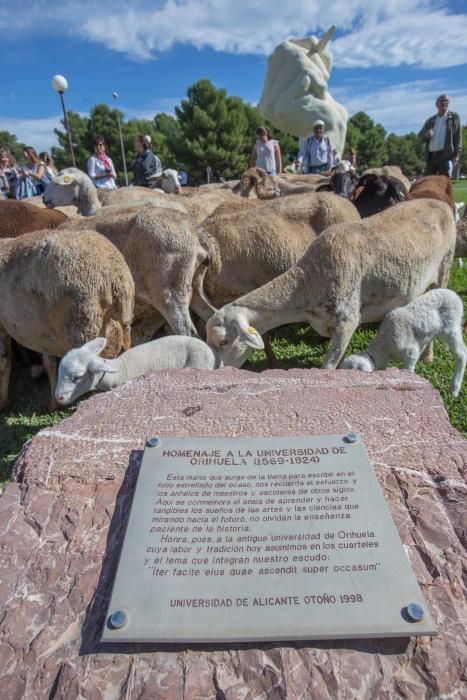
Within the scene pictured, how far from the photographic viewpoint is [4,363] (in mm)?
5043

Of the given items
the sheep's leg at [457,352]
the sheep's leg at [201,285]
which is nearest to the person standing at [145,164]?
the sheep's leg at [201,285]

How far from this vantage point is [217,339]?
4.34 metres

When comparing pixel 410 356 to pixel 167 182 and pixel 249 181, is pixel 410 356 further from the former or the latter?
pixel 167 182

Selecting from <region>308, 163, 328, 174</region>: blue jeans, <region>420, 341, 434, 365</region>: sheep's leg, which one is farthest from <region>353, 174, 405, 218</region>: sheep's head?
<region>308, 163, 328, 174</region>: blue jeans

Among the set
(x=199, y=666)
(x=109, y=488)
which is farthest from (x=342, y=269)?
(x=199, y=666)

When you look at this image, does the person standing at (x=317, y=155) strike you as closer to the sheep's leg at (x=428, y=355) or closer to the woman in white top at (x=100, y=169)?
the woman in white top at (x=100, y=169)

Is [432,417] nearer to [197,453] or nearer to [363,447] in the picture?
[363,447]

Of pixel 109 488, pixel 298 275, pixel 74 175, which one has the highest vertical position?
pixel 74 175

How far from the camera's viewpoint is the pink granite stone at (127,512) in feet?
4.81

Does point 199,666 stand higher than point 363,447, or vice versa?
point 363,447

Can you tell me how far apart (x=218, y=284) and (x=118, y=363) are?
2471 millimetres

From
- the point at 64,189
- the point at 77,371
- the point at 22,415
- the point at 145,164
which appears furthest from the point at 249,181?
the point at 77,371

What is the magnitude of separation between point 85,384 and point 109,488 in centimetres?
152

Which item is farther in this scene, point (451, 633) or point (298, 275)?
point (298, 275)
